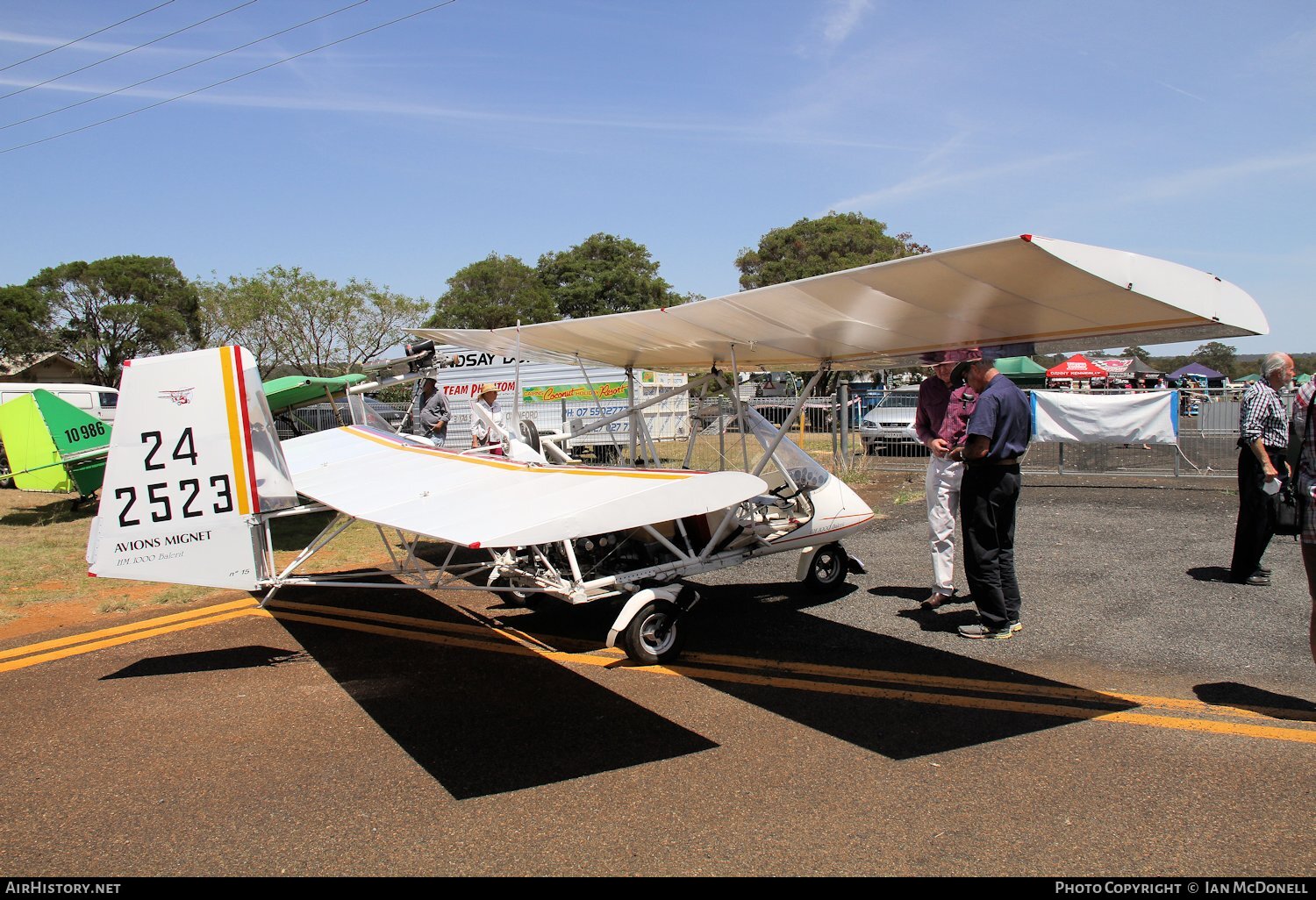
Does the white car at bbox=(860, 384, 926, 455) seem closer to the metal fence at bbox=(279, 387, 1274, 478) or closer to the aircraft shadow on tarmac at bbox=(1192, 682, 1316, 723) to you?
the metal fence at bbox=(279, 387, 1274, 478)

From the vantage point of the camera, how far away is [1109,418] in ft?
48.6

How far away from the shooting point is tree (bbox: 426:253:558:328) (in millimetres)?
47156

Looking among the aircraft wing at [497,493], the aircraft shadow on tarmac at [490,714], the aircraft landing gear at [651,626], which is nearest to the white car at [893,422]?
the aircraft landing gear at [651,626]

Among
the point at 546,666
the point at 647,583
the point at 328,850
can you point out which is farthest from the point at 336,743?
the point at 647,583

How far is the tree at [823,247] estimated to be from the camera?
41.6 metres

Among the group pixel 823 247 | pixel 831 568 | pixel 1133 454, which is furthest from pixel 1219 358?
pixel 831 568

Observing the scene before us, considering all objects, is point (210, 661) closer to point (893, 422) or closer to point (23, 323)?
point (893, 422)

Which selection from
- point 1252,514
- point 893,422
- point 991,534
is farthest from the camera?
point 893,422

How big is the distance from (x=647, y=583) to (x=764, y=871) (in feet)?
9.81

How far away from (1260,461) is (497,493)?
5937 millimetres

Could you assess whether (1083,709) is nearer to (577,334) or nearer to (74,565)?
(577,334)

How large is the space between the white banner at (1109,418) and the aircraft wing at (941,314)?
9.33 m

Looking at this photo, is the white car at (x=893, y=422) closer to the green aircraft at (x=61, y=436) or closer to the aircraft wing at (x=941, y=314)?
the aircraft wing at (x=941, y=314)

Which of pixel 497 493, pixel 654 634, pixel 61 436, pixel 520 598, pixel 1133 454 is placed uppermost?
pixel 61 436
